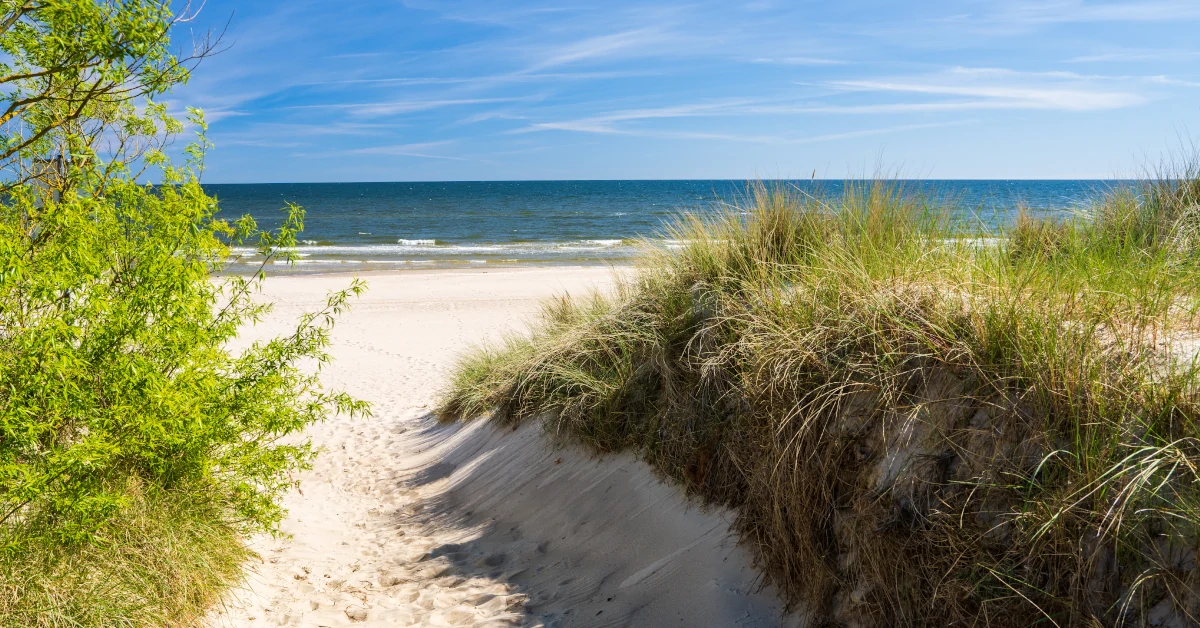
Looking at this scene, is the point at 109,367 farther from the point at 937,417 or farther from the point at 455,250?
the point at 455,250

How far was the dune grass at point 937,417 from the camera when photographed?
2629 mm

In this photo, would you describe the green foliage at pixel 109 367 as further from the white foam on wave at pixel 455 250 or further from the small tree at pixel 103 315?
the white foam on wave at pixel 455 250

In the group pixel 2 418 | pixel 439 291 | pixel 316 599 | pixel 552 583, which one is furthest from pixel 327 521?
pixel 439 291

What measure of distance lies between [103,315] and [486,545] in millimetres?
2889

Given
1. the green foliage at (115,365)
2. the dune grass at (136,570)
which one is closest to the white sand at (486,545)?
the dune grass at (136,570)

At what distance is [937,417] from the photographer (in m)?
3.23

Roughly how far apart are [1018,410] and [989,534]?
509mm

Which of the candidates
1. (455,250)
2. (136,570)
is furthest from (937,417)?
(455,250)

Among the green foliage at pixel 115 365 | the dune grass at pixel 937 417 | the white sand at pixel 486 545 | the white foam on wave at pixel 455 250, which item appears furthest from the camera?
the white foam on wave at pixel 455 250

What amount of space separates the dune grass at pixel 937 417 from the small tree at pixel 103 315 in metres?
2.53

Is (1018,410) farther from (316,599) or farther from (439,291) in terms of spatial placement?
(439,291)

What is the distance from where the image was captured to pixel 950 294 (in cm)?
370

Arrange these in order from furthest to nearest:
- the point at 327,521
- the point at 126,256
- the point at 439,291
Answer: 1. the point at 439,291
2. the point at 327,521
3. the point at 126,256

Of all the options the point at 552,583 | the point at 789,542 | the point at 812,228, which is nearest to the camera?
the point at 789,542
